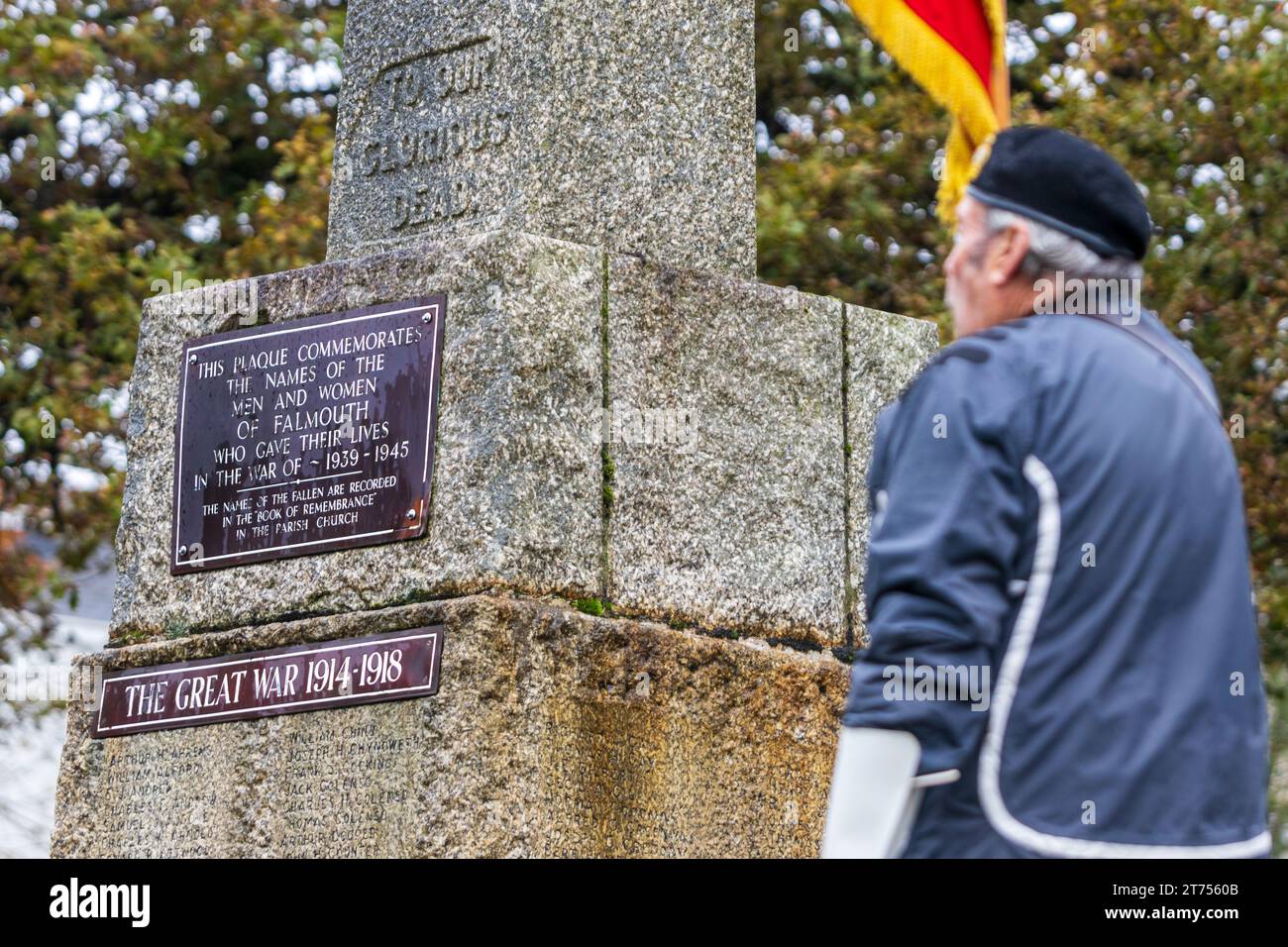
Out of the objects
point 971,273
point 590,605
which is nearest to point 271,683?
point 590,605

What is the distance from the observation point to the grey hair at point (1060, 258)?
2514mm

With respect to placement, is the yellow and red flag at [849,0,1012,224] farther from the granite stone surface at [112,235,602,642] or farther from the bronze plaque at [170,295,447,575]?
the bronze plaque at [170,295,447,575]

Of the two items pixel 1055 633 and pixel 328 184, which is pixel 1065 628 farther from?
pixel 328 184

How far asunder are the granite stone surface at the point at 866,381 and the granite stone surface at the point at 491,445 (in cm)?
72

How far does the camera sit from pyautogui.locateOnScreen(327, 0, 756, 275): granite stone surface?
4.52 metres

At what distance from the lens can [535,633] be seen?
13.3ft

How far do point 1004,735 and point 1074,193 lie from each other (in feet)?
2.18

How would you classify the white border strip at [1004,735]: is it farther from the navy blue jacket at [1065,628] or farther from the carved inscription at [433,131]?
the carved inscription at [433,131]

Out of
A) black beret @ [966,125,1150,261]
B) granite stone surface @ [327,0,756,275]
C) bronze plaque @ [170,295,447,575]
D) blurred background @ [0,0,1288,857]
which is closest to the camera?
black beret @ [966,125,1150,261]

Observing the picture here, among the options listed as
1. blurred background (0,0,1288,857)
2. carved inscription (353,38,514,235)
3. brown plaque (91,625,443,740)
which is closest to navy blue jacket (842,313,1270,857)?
brown plaque (91,625,443,740)

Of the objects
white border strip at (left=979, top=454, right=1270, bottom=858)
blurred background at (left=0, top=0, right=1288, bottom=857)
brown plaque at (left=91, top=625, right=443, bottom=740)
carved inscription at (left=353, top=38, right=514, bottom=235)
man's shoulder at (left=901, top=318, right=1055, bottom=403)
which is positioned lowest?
white border strip at (left=979, top=454, right=1270, bottom=858)

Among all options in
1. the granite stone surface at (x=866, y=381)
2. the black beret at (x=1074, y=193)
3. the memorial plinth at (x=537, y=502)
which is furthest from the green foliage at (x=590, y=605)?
the black beret at (x=1074, y=193)

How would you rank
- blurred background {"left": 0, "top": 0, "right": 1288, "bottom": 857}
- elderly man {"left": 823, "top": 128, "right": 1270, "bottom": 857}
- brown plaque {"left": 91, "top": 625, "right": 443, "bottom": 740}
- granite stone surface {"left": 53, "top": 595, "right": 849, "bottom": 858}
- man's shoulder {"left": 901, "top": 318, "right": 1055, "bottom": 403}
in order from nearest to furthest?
elderly man {"left": 823, "top": 128, "right": 1270, "bottom": 857} < man's shoulder {"left": 901, "top": 318, "right": 1055, "bottom": 403} < granite stone surface {"left": 53, "top": 595, "right": 849, "bottom": 858} < brown plaque {"left": 91, "top": 625, "right": 443, "bottom": 740} < blurred background {"left": 0, "top": 0, "right": 1288, "bottom": 857}
